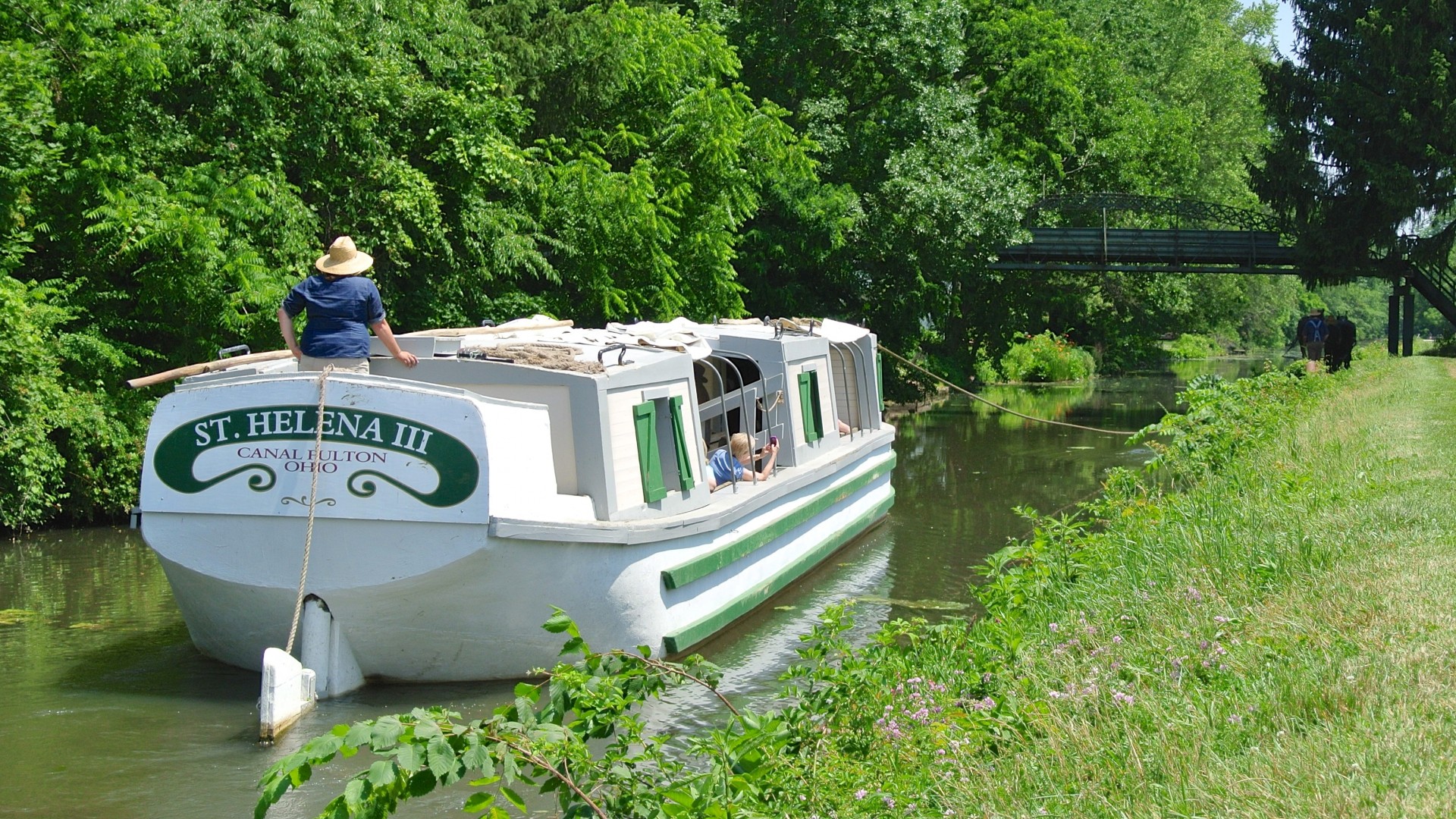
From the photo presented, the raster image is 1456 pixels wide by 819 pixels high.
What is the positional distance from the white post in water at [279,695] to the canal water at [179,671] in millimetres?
108

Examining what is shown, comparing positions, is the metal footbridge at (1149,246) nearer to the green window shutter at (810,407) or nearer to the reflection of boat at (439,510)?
the green window shutter at (810,407)

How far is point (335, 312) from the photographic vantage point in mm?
9758

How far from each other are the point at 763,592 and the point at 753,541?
708mm

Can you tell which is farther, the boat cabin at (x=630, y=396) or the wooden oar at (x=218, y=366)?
the boat cabin at (x=630, y=396)

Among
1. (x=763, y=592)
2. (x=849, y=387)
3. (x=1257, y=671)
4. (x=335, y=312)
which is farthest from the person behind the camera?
(x=849, y=387)

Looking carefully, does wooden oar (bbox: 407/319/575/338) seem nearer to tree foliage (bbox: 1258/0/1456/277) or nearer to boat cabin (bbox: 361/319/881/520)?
boat cabin (bbox: 361/319/881/520)

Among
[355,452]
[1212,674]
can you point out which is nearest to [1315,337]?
[355,452]

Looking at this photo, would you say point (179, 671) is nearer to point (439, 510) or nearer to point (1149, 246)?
point (439, 510)

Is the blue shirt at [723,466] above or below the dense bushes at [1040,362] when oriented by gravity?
above

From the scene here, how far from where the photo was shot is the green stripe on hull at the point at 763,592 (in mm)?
10664

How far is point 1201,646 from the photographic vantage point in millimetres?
5918

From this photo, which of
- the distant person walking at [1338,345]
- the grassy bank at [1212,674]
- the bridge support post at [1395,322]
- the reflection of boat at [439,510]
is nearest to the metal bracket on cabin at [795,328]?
the reflection of boat at [439,510]

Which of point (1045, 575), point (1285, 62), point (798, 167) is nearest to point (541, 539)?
point (1045, 575)

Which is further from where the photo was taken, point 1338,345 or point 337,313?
point 1338,345
